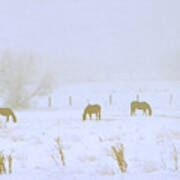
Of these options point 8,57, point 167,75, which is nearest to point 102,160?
point 8,57

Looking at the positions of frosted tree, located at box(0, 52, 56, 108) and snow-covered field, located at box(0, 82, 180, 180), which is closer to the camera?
snow-covered field, located at box(0, 82, 180, 180)

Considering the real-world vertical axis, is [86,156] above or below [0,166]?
below

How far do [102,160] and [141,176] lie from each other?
263 centimetres

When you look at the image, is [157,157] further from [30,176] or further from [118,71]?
[118,71]

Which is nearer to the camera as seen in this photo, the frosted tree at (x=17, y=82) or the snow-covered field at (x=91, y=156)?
the snow-covered field at (x=91, y=156)

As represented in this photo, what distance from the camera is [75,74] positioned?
274ft

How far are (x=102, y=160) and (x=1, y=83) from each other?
23172mm

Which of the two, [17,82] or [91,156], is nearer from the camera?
[91,156]

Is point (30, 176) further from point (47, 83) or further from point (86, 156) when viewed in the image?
point (47, 83)

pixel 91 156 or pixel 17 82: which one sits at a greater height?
pixel 91 156

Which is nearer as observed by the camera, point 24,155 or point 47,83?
point 24,155

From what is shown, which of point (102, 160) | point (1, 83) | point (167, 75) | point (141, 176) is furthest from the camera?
point (167, 75)

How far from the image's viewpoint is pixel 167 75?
259 ft

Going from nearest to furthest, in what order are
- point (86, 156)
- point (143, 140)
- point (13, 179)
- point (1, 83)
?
point (13, 179) → point (86, 156) → point (143, 140) → point (1, 83)
